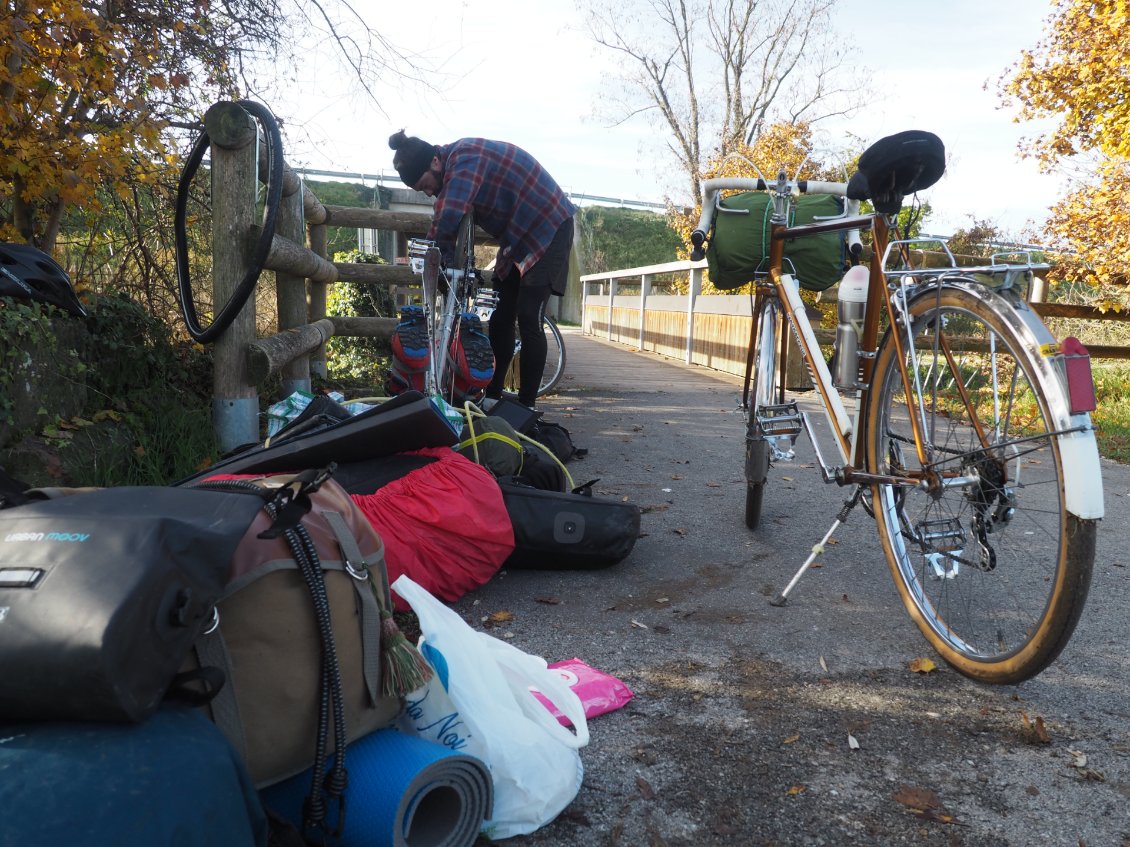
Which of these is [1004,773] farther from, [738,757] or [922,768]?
[738,757]

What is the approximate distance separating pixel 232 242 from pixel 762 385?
8.13 feet

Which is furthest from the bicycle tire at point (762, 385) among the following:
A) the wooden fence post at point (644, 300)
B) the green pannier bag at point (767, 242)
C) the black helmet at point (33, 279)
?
the wooden fence post at point (644, 300)

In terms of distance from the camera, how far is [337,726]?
1.34 metres

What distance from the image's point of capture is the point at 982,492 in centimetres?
214

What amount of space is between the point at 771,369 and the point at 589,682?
1780 mm

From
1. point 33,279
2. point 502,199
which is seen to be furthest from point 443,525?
Answer: point 502,199

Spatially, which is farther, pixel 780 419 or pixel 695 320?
pixel 695 320

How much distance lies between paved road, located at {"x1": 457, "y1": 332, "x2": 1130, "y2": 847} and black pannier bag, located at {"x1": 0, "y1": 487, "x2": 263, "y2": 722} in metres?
0.76

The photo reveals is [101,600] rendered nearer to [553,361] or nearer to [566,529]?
[566,529]

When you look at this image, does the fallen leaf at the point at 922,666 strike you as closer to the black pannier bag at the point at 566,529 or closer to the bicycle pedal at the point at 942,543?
the bicycle pedal at the point at 942,543

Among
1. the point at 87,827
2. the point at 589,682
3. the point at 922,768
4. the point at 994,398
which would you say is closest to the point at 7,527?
the point at 87,827

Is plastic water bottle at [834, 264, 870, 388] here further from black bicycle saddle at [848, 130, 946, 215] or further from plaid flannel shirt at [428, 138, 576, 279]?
plaid flannel shirt at [428, 138, 576, 279]

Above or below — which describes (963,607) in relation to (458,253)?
below

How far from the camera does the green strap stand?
1443 mm
